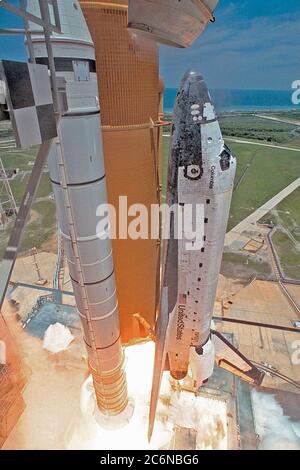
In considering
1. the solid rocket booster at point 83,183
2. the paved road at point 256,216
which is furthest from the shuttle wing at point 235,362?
the paved road at point 256,216

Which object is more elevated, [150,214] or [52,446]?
[150,214]

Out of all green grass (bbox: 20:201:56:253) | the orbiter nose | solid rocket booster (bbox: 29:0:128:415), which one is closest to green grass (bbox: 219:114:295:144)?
green grass (bbox: 20:201:56:253)

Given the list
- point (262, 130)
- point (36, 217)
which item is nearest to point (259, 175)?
point (36, 217)

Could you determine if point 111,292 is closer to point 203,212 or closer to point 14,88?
point 203,212

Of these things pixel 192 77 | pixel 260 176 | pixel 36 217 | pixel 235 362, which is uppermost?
pixel 192 77

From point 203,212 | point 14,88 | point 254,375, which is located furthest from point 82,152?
point 254,375

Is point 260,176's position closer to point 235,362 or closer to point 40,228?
point 40,228
